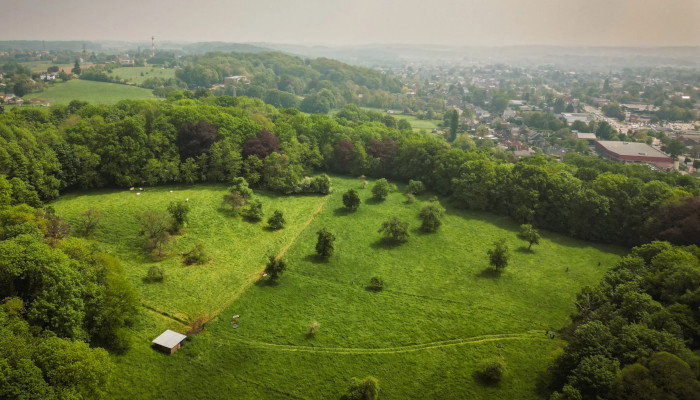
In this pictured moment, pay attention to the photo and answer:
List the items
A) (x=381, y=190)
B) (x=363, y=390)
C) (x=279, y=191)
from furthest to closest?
(x=279, y=191)
(x=381, y=190)
(x=363, y=390)

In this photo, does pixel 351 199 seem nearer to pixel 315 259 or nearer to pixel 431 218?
pixel 431 218

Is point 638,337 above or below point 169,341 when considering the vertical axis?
above

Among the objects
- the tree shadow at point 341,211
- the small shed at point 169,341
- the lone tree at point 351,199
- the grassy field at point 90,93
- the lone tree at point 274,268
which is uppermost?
the grassy field at point 90,93

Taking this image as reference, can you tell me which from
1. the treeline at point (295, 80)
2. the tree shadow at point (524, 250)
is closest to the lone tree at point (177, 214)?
the tree shadow at point (524, 250)

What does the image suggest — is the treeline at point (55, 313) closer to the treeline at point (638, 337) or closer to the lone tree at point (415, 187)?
the treeline at point (638, 337)

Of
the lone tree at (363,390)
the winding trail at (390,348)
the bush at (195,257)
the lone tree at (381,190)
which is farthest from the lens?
the lone tree at (381,190)

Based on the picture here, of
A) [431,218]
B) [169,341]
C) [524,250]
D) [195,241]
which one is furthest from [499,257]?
[195,241]

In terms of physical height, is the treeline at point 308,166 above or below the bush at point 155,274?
above
